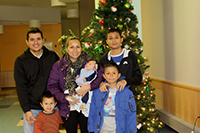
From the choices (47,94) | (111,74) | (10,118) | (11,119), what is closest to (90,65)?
(111,74)

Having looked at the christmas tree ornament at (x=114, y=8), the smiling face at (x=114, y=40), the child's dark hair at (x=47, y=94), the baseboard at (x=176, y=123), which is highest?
the christmas tree ornament at (x=114, y=8)

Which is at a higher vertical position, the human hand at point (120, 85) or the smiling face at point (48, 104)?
the human hand at point (120, 85)

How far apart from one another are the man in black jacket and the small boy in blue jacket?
0.65 metres

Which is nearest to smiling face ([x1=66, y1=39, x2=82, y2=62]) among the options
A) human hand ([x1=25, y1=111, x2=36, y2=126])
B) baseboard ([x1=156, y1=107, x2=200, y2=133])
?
human hand ([x1=25, y1=111, x2=36, y2=126])

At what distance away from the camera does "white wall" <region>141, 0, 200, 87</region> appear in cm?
384

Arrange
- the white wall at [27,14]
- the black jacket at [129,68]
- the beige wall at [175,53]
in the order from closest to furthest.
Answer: the black jacket at [129,68] → the beige wall at [175,53] → the white wall at [27,14]

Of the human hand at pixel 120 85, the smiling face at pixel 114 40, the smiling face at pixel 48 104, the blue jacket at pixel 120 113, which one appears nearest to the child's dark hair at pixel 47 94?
the smiling face at pixel 48 104

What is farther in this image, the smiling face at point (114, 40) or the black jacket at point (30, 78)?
the smiling face at point (114, 40)

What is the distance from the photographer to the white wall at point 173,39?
3840mm

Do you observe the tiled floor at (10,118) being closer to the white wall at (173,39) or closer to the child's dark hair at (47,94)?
the child's dark hair at (47,94)

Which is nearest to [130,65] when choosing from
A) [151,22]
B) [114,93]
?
[114,93]

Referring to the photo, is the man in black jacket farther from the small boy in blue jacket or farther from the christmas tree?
the christmas tree

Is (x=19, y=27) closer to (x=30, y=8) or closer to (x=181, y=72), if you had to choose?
(x=30, y=8)

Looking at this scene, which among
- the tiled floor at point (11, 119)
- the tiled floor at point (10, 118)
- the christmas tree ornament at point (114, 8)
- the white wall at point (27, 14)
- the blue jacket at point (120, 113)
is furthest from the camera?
the white wall at point (27, 14)
